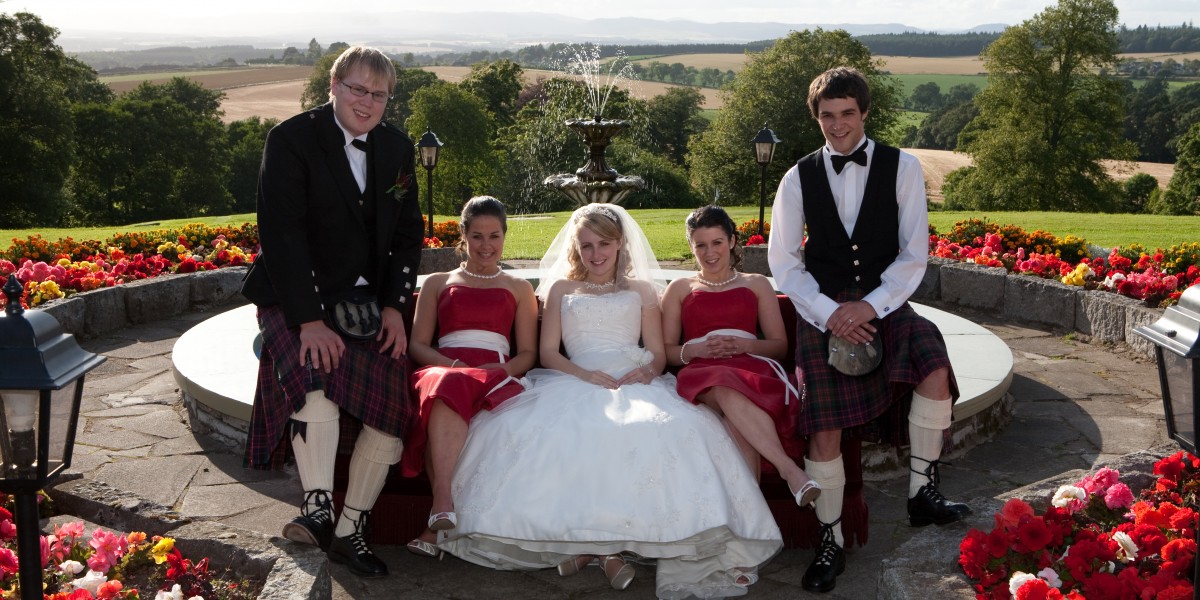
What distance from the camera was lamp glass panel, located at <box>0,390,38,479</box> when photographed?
7.48ft

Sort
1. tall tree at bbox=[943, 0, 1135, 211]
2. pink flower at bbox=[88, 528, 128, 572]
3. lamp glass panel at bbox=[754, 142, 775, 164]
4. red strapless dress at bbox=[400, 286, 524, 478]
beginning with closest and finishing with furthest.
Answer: pink flower at bbox=[88, 528, 128, 572], red strapless dress at bbox=[400, 286, 524, 478], lamp glass panel at bbox=[754, 142, 775, 164], tall tree at bbox=[943, 0, 1135, 211]

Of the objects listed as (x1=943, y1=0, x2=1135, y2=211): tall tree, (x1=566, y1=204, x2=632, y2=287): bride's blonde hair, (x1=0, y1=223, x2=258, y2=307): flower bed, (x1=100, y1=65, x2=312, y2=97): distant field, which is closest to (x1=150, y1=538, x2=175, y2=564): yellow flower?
(x1=566, y1=204, x2=632, y2=287): bride's blonde hair

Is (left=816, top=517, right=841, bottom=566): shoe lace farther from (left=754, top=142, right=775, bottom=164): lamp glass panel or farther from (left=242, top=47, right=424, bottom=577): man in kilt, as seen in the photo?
(left=754, top=142, right=775, bottom=164): lamp glass panel

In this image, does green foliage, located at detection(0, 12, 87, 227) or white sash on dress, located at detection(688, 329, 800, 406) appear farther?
green foliage, located at detection(0, 12, 87, 227)

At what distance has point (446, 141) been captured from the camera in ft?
158

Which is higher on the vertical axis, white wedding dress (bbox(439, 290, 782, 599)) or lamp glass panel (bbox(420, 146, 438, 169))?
lamp glass panel (bbox(420, 146, 438, 169))

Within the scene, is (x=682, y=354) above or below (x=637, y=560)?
above

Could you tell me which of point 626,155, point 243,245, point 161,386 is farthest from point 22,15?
point 161,386

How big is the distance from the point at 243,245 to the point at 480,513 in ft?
30.0

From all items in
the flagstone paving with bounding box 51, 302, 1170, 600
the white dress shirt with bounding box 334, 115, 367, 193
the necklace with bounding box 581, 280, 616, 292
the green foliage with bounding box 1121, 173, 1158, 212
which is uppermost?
the white dress shirt with bounding box 334, 115, 367, 193

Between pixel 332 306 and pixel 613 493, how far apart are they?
1.39m

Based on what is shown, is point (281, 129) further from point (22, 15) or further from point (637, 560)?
point (22, 15)

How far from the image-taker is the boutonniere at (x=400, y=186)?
415 centimetres

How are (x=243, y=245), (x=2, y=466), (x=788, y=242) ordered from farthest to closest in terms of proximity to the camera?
(x=243, y=245)
(x=788, y=242)
(x=2, y=466)
